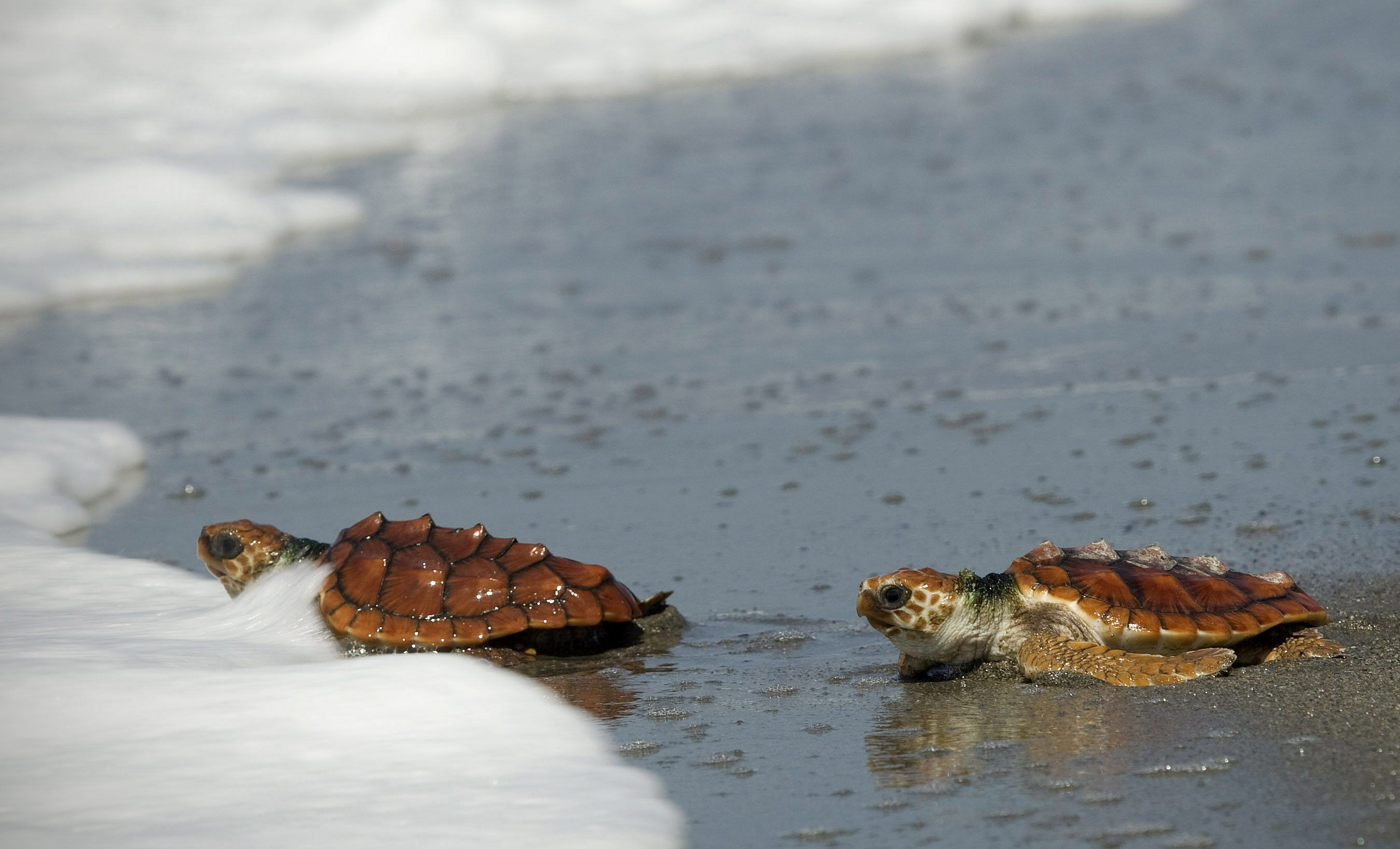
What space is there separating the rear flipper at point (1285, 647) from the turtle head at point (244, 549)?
8.81 feet

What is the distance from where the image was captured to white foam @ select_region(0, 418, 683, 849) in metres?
2.92

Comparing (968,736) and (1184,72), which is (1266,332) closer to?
(968,736)

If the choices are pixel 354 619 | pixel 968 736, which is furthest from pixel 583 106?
pixel 968 736

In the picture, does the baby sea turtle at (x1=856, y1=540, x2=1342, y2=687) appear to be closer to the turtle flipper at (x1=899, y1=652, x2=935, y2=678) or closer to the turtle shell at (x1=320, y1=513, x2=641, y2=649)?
the turtle flipper at (x1=899, y1=652, x2=935, y2=678)

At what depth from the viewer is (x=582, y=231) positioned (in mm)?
8953

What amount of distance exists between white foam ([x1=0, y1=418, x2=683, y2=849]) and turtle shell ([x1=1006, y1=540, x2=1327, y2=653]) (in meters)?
1.21

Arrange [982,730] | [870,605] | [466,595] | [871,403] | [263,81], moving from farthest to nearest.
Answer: [263,81] → [871,403] → [466,595] → [870,605] → [982,730]

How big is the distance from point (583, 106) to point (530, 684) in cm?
990

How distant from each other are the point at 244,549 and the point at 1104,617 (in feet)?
8.11

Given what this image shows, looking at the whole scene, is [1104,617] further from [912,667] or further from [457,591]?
[457,591]

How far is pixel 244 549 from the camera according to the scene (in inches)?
171

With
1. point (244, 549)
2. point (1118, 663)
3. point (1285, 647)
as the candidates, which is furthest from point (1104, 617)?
point (244, 549)

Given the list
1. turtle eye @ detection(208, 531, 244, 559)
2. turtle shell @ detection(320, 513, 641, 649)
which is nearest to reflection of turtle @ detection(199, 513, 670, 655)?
turtle shell @ detection(320, 513, 641, 649)

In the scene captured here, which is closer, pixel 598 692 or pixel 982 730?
pixel 982 730
